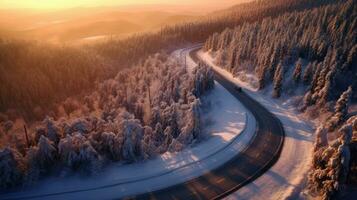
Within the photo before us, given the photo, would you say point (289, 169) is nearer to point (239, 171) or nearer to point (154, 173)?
point (239, 171)

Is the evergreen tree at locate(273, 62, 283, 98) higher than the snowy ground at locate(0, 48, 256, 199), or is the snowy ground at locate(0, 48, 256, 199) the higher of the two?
the evergreen tree at locate(273, 62, 283, 98)

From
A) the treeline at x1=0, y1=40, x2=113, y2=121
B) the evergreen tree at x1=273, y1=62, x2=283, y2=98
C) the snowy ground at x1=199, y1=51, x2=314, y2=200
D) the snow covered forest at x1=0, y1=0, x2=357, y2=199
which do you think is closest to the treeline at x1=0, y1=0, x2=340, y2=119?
the treeline at x1=0, y1=40, x2=113, y2=121

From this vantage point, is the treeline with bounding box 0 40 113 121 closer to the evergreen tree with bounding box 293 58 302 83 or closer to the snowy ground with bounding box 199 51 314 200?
the snowy ground with bounding box 199 51 314 200

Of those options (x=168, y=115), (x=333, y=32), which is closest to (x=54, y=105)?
(x=168, y=115)

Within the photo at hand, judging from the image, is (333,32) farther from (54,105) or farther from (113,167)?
(54,105)

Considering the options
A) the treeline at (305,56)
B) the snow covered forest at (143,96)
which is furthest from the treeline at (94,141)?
the treeline at (305,56)

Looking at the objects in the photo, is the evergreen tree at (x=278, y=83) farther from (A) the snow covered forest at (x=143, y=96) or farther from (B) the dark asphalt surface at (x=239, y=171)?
(B) the dark asphalt surface at (x=239, y=171)

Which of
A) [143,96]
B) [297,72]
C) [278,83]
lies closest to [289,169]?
[278,83]
